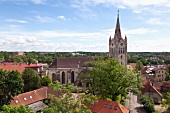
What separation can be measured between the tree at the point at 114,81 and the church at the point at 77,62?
79.2ft

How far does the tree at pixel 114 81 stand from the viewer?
34781 mm

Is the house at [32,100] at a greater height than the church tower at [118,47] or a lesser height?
lesser

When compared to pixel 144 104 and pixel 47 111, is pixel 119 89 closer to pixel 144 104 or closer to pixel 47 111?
pixel 144 104

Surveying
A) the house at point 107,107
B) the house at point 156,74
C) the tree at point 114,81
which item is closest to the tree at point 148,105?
the tree at point 114,81

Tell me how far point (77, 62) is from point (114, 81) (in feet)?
95.3

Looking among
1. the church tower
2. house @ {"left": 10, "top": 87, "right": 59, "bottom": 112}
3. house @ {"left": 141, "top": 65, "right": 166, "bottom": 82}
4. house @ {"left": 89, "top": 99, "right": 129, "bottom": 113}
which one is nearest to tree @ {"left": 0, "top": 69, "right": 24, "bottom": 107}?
house @ {"left": 10, "top": 87, "right": 59, "bottom": 112}

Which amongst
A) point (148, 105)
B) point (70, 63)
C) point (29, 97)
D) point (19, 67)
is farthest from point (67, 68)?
point (148, 105)

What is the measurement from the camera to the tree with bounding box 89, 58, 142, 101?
34781mm

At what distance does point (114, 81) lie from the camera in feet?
116

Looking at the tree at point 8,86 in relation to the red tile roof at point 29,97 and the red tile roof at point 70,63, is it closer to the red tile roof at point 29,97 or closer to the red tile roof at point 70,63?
the red tile roof at point 29,97

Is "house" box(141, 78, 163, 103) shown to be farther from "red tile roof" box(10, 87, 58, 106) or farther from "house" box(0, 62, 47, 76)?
"house" box(0, 62, 47, 76)

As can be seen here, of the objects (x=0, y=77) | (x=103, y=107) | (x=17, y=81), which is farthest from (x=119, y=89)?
(x=0, y=77)

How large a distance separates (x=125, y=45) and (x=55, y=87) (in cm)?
4373

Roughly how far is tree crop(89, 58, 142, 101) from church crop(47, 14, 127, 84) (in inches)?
950
